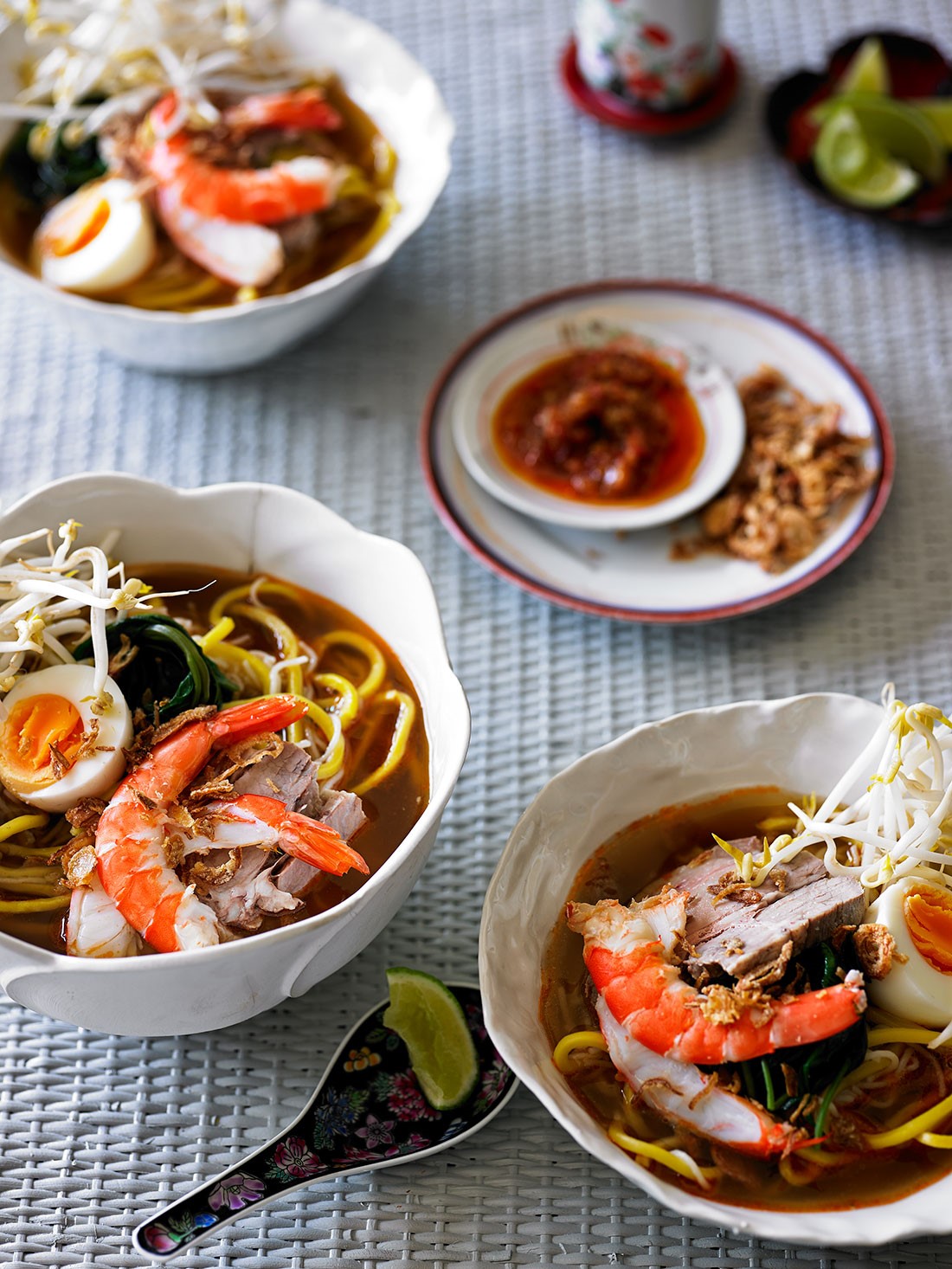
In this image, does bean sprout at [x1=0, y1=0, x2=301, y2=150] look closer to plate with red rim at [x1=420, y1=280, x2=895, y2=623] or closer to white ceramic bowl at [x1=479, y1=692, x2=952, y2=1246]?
plate with red rim at [x1=420, y1=280, x2=895, y2=623]

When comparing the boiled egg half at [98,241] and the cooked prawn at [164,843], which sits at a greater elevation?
the boiled egg half at [98,241]

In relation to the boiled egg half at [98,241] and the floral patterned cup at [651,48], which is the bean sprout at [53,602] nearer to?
the boiled egg half at [98,241]

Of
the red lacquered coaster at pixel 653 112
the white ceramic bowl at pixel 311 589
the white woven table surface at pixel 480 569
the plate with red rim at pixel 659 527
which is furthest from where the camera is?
the red lacquered coaster at pixel 653 112

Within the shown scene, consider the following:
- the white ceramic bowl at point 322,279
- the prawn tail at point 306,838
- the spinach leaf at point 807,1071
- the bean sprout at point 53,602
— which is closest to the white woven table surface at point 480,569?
the white ceramic bowl at point 322,279

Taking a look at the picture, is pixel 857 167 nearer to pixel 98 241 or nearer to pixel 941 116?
pixel 941 116

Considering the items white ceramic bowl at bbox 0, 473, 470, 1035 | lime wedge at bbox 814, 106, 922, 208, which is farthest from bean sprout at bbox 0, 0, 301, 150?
lime wedge at bbox 814, 106, 922, 208
